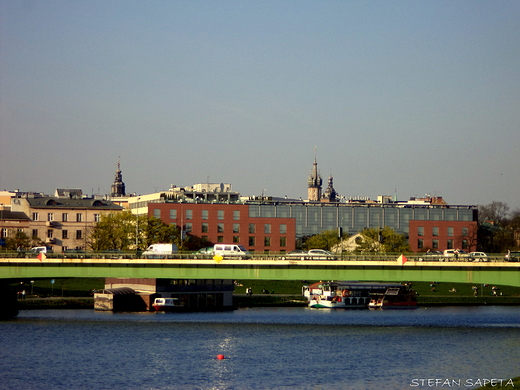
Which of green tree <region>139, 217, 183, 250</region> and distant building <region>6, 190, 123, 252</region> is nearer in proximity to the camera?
green tree <region>139, 217, 183, 250</region>

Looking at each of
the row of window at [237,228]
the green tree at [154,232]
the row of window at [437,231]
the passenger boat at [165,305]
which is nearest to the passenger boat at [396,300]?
the passenger boat at [165,305]

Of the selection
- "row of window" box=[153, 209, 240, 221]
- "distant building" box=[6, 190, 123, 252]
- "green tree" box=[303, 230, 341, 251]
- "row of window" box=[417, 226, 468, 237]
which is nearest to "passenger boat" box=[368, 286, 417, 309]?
"green tree" box=[303, 230, 341, 251]

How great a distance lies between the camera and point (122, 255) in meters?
102

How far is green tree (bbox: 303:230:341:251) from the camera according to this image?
175837mm

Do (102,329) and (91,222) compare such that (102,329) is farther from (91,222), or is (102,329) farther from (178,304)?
(91,222)

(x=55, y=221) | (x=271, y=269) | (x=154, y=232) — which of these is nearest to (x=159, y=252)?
(x=271, y=269)

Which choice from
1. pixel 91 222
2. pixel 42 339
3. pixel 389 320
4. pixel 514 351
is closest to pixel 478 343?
pixel 514 351

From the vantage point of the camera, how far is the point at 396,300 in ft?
469

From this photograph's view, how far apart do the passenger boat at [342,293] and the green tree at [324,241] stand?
2290cm

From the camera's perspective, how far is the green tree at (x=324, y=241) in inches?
6923

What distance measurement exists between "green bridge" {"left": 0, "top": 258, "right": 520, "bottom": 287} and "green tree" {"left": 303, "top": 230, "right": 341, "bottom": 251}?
7955 centimetres

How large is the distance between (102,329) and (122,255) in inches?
476

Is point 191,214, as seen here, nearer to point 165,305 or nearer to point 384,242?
point 384,242

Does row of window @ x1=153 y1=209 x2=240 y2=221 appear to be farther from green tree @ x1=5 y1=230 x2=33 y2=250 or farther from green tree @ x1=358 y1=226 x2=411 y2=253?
green tree @ x1=358 y1=226 x2=411 y2=253
